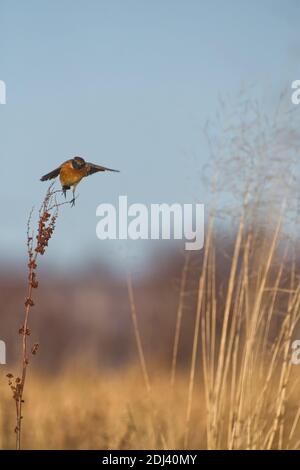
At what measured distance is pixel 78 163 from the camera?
1961 mm

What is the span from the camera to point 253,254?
9.69 ft

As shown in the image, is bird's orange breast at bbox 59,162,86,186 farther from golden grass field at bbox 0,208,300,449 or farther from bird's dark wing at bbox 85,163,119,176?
golden grass field at bbox 0,208,300,449

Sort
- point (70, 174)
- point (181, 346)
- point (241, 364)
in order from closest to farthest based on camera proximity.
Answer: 1. point (70, 174)
2. point (241, 364)
3. point (181, 346)

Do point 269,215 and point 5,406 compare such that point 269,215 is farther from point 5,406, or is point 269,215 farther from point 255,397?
point 5,406

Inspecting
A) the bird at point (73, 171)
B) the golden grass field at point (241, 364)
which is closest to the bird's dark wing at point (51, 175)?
the bird at point (73, 171)

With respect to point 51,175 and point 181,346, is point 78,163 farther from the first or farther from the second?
point 181,346

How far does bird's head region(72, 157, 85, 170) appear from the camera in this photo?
1956mm

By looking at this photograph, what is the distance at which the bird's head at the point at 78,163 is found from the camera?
6.42 ft

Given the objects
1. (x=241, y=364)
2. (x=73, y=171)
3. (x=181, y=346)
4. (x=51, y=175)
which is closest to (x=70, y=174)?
(x=73, y=171)

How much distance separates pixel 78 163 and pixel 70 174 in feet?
0.12

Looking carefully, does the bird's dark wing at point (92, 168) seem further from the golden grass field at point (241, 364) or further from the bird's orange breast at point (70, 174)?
the golden grass field at point (241, 364)

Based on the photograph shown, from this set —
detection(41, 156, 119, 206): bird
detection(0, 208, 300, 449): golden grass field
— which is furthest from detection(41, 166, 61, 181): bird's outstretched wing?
detection(0, 208, 300, 449): golden grass field
